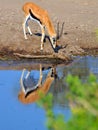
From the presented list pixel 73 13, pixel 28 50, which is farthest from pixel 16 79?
pixel 73 13

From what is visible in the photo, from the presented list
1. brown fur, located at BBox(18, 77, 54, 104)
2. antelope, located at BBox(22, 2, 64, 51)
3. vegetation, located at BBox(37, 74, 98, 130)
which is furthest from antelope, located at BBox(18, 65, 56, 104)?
vegetation, located at BBox(37, 74, 98, 130)

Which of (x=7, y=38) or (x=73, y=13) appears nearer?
(x=7, y=38)

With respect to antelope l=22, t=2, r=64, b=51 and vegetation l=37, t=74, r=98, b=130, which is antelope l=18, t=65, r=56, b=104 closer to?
antelope l=22, t=2, r=64, b=51

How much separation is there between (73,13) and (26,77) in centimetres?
698

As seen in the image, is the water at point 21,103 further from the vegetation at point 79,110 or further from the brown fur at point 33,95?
the vegetation at point 79,110

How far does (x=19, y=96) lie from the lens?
1116 centimetres

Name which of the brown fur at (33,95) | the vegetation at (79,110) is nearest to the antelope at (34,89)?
the brown fur at (33,95)

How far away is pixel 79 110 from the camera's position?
3486 mm

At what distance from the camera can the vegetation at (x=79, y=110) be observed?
3.29 meters

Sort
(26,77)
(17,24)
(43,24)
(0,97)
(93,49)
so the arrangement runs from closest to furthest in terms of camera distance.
Result: (0,97), (26,77), (43,24), (93,49), (17,24)

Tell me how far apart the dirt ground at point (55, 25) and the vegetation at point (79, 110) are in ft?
36.6

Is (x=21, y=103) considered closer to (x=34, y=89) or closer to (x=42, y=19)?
(x=34, y=89)

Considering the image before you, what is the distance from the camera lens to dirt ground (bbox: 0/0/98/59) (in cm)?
1562

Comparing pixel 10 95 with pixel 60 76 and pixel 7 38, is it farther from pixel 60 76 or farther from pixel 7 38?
pixel 7 38
